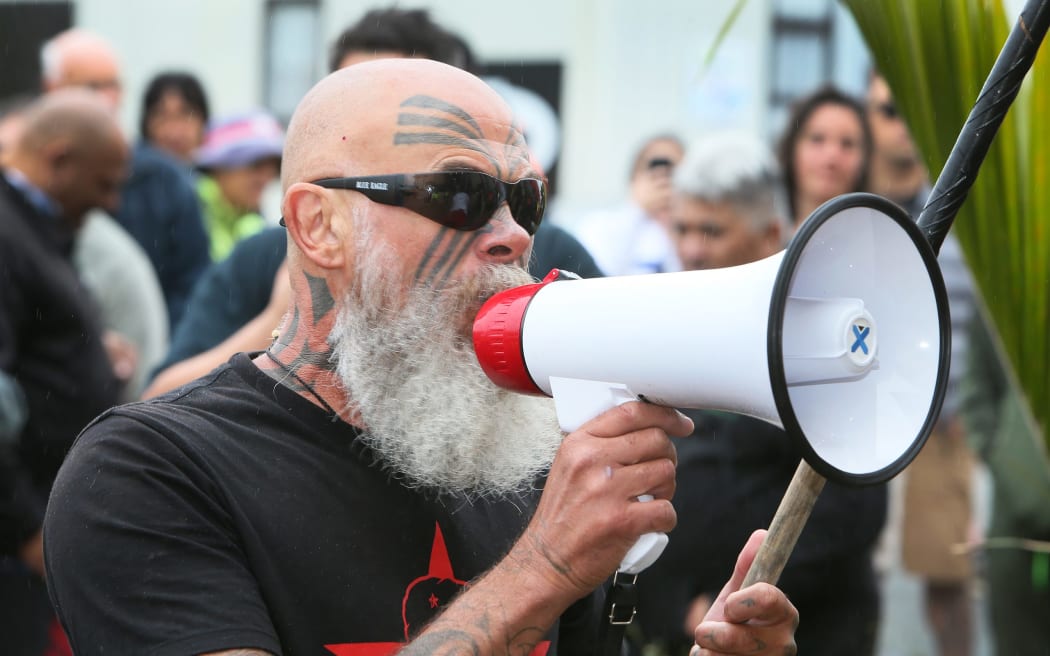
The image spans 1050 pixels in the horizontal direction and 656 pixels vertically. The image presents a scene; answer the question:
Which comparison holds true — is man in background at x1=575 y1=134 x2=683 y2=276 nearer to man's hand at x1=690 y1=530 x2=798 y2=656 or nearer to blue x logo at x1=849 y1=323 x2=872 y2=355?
man's hand at x1=690 y1=530 x2=798 y2=656

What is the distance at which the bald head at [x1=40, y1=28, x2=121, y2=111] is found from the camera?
19.7 ft

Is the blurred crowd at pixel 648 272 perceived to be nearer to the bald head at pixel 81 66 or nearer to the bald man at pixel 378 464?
the bald head at pixel 81 66

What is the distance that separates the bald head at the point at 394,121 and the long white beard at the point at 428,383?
0.14 meters

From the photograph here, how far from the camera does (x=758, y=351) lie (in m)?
1.52

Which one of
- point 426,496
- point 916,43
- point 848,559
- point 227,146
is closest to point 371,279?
point 426,496

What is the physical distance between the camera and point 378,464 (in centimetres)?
201

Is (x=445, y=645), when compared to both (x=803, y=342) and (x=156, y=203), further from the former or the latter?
(x=156, y=203)

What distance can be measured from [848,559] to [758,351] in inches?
85.8

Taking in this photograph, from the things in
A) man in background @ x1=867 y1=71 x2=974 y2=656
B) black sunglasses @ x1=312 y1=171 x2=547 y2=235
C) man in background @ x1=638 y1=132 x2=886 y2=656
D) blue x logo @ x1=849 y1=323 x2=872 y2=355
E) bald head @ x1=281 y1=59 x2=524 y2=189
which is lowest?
man in background @ x1=867 y1=71 x2=974 y2=656

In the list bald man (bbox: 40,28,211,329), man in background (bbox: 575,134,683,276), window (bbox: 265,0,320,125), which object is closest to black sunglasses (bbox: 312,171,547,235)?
man in background (bbox: 575,134,683,276)

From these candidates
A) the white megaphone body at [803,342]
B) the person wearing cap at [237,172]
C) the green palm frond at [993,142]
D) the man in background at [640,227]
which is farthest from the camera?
the person wearing cap at [237,172]

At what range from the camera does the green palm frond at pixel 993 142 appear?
202 centimetres

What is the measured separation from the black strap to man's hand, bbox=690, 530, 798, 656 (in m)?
0.11

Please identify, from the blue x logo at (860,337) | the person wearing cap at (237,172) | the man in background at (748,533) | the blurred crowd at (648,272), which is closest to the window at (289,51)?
the person wearing cap at (237,172)
